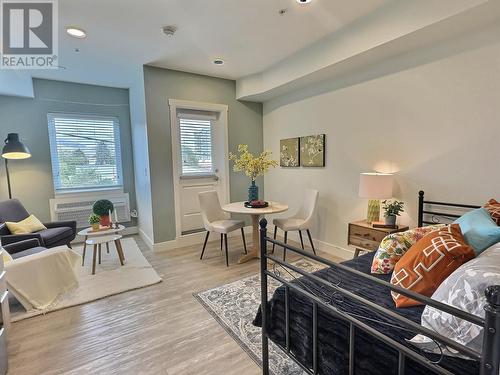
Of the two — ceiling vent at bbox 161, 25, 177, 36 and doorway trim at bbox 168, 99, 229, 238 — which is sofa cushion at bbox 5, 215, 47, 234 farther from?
ceiling vent at bbox 161, 25, 177, 36

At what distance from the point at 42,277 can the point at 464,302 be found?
3.15 metres

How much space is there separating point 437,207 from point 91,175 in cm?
516

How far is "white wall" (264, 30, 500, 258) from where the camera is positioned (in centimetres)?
228

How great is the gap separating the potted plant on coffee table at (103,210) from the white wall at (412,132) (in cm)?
279

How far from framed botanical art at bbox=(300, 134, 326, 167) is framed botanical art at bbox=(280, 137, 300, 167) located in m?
0.08

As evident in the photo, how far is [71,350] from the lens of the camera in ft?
6.32

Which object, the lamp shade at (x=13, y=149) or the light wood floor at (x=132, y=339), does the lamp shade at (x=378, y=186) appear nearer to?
the light wood floor at (x=132, y=339)

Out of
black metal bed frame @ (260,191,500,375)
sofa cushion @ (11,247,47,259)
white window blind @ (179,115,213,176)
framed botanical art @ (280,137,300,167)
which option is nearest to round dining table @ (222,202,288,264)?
framed botanical art @ (280,137,300,167)

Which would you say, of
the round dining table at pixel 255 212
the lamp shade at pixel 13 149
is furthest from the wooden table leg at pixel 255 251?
the lamp shade at pixel 13 149

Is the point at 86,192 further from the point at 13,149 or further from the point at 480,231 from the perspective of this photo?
the point at 480,231

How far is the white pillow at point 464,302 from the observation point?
917 millimetres

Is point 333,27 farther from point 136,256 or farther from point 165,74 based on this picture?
point 136,256

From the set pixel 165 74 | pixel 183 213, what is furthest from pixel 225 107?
pixel 183 213

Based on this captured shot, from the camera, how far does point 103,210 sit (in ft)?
11.0
